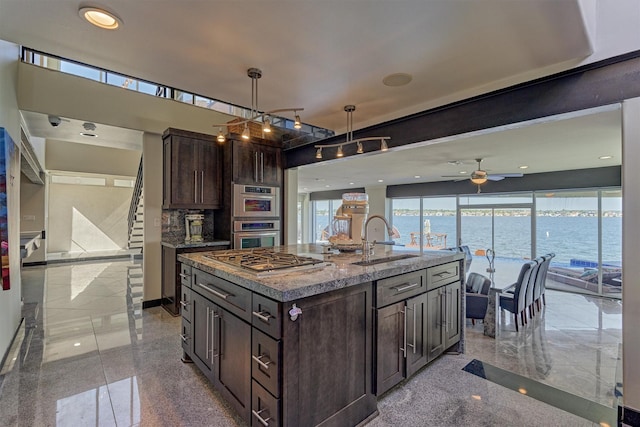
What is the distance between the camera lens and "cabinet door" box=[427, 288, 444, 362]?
253cm

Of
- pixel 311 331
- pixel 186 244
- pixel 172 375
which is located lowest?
pixel 172 375

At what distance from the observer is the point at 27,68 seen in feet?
11.3

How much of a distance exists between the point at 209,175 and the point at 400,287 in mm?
3294

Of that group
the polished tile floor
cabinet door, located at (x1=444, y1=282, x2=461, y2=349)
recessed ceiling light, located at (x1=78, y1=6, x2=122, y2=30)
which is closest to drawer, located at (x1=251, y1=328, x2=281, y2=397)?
the polished tile floor

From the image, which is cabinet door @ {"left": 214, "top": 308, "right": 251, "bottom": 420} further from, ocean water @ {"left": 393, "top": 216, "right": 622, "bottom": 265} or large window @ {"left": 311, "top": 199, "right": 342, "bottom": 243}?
large window @ {"left": 311, "top": 199, "right": 342, "bottom": 243}

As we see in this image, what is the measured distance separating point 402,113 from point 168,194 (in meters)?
3.19

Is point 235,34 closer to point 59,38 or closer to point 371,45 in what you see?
point 371,45

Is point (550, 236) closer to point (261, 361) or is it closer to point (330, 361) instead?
point (330, 361)

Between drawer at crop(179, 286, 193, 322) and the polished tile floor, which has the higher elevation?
drawer at crop(179, 286, 193, 322)

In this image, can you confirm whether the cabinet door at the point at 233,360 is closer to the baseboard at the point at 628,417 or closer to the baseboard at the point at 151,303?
the baseboard at the point at 628,417

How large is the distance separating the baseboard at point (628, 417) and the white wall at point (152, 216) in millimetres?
4936

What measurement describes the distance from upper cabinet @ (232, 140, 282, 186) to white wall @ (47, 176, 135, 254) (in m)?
7.29

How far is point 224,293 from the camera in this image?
198 cm

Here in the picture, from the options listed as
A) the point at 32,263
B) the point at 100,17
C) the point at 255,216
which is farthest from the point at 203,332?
the point at 32,263
